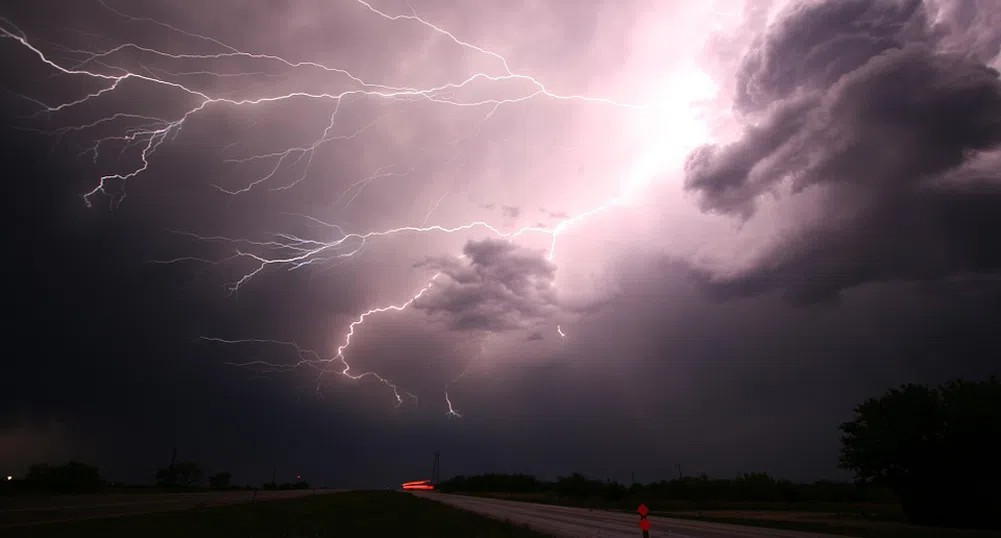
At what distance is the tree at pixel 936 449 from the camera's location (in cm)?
2223

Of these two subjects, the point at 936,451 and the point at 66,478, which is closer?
the point at 936,451

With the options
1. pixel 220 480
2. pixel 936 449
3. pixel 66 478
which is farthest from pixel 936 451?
pixel 220 480

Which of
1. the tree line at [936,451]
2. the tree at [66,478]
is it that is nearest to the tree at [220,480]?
the tree at [66,478]

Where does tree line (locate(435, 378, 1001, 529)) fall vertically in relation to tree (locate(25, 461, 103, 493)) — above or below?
above

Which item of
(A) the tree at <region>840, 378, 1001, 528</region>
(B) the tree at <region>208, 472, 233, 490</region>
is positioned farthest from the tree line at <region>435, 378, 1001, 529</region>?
(B) the tree at <region>208, 472, 233, 490</region>

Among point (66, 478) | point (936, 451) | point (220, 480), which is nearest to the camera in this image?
point (936, 451)

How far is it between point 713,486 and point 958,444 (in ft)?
126

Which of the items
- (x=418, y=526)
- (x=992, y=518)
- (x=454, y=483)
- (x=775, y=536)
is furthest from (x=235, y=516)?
(x=454, y=483)

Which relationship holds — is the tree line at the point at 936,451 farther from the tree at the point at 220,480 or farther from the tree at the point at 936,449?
the tree at the point at 220,480

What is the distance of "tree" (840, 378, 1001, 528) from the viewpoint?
22.2m

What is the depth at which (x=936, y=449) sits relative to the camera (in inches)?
926

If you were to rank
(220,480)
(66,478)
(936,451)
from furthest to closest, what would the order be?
(220,480) < (66,478) < (936,451)

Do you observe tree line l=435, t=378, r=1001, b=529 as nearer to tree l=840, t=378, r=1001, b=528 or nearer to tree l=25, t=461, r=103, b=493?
tree l=840, t=378, r=1001, b=528

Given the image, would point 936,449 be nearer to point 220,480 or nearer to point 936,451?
point 936,451
